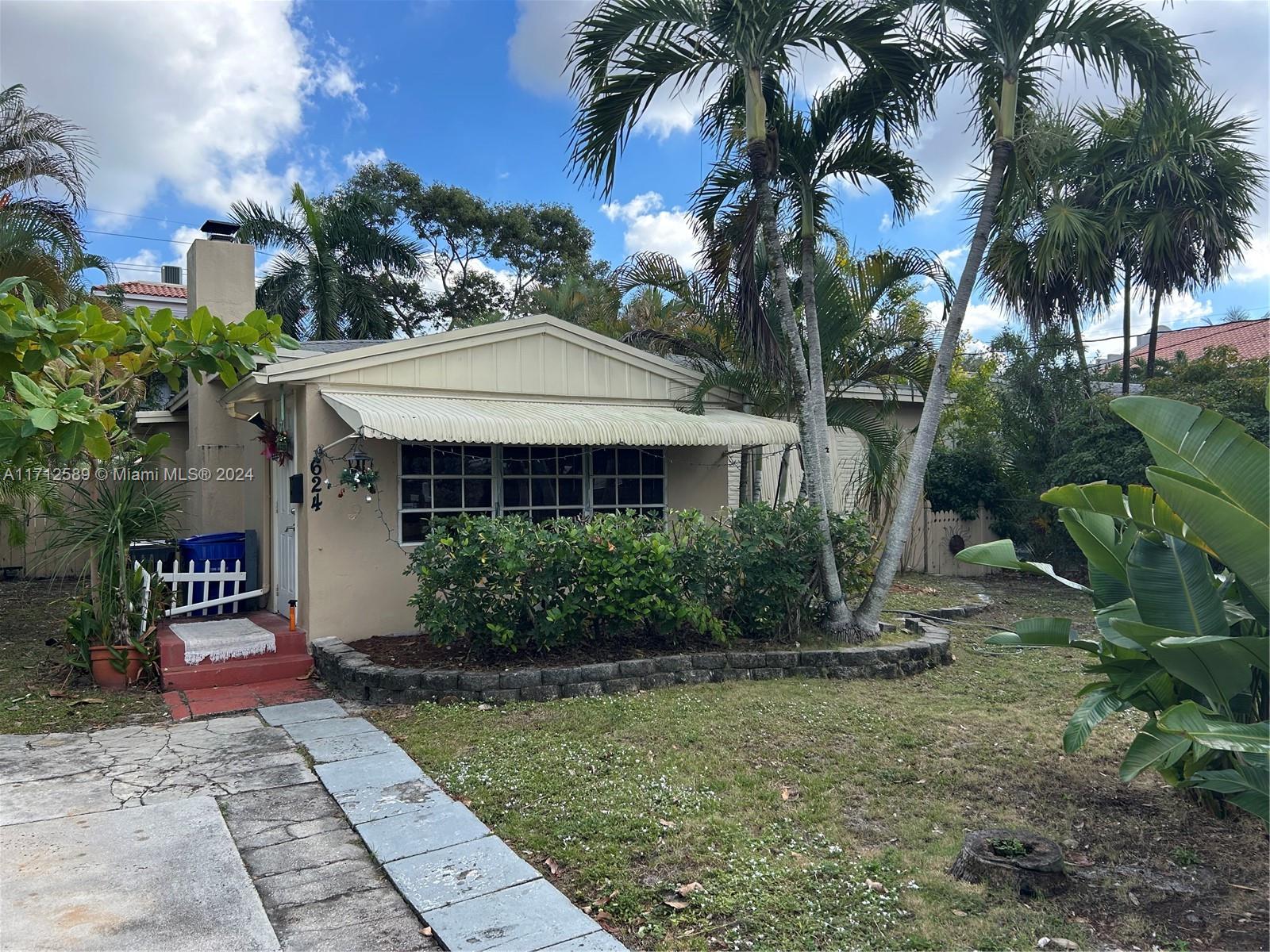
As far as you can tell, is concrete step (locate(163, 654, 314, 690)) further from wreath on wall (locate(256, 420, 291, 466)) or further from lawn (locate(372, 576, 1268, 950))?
wreath on wall (locate(256, 420, 291, 466))

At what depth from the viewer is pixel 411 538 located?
8477 millimetres

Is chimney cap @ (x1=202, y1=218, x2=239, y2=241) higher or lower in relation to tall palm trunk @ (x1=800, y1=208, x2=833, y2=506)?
higher

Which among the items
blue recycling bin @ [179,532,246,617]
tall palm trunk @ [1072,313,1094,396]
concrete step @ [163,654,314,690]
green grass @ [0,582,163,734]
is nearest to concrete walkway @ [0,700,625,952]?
green grass @ [0,582,163,734]

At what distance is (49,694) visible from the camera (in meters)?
6.92

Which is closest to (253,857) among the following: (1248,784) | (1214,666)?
(1248,784)

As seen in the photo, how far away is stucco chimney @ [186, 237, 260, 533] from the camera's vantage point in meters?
10.3

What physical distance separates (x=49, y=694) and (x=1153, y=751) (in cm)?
793

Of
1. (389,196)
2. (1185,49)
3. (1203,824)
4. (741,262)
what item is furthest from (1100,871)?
(389,196)

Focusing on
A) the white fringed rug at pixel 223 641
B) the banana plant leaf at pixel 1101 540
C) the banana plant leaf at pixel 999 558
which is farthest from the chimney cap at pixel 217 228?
the banana plant leaf at pixel 1101 540

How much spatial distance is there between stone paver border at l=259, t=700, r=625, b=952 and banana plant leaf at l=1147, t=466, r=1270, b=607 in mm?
2938

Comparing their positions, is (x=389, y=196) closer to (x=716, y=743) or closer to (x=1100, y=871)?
(x=716, y=743)

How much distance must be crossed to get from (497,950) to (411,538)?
571cm

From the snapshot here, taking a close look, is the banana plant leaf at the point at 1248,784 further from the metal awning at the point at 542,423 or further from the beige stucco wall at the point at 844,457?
the beige stucco wall at the point at 844,457

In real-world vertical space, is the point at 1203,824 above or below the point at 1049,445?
below
